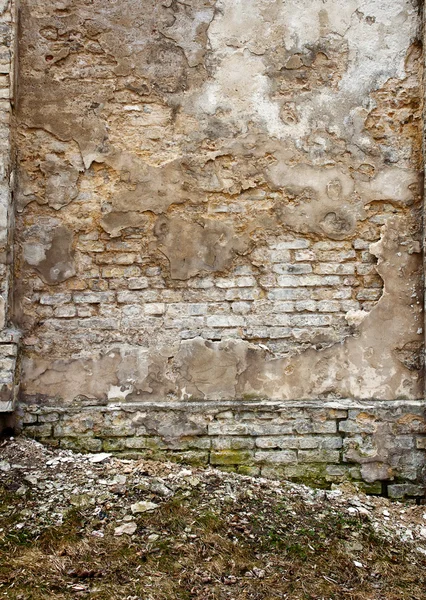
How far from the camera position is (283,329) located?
3984mm

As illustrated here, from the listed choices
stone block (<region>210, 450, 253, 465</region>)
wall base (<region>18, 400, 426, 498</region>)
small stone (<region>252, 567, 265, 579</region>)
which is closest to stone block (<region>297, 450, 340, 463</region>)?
wall base (<region>18, 400, 426, 498</region>)

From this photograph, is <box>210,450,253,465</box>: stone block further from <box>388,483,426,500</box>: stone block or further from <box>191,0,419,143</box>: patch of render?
<box>191,0,419,143</box>: patch of render

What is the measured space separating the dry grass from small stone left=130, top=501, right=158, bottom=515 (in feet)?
0.17

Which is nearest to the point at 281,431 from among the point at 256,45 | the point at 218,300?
the point at 218,300

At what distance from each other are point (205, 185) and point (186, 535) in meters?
2.27

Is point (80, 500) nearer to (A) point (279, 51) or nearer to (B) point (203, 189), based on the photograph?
(B) point (203, 189)

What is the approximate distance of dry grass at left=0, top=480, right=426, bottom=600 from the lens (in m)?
2.72

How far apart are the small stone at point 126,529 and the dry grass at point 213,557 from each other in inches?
1.4

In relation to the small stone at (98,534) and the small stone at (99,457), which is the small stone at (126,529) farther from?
the small stone at (99,457)

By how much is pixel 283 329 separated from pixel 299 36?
2.05m

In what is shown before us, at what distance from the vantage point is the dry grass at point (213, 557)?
2.72 meters

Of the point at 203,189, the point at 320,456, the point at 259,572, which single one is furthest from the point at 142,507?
the point at 203,189

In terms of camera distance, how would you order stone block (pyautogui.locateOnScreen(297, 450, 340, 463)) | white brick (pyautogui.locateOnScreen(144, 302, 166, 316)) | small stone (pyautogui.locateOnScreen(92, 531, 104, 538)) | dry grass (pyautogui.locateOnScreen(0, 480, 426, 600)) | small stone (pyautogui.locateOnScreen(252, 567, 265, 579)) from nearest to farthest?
1. dry grass (pyautogui.locateOnScreen(0, 480, 426, 600))
2. small stone (pyautogui.locateOnScreen(252, 567, 265, 579))
3. small stone (pyautogui.locateOnScreen(92, 531, 104, 538))
4. stone block (pyautogui.locateOnScreen(297, 450, 340, 463))
5. white brick (pyautogui.locateOnScreen(144, 302, 166, 316))

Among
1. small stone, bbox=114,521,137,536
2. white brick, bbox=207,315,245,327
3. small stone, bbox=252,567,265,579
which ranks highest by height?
white brick, bbox=207,315,245,327
